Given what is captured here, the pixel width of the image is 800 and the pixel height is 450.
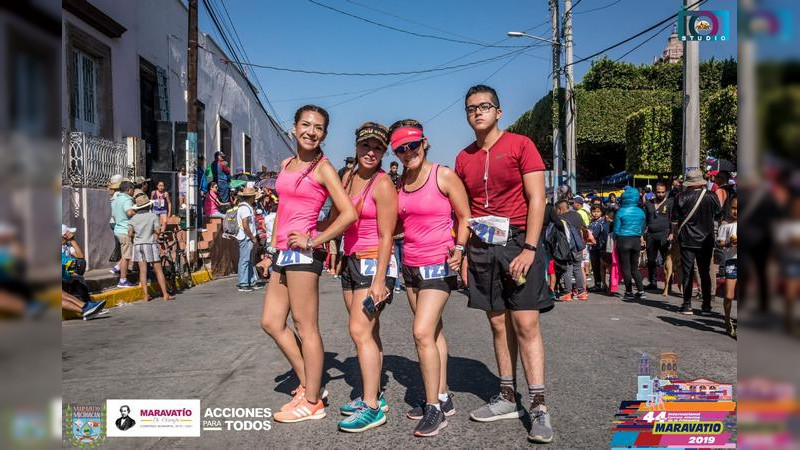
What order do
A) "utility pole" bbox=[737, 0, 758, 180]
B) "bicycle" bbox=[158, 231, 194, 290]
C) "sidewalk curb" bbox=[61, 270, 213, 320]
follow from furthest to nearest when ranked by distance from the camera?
"bicycle" bbox=[158, 231, 194, 290]
"sidewalk curb" bbox=[61, 270, 213, 320]
"utility pole" bbox=[737, 0, 758, 180]

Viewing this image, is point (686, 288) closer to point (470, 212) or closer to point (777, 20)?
point (470, 212)

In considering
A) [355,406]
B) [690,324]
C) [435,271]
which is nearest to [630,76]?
[690,324]

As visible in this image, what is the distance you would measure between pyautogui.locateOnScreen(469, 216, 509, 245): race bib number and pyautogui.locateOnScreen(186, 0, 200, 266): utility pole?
9.55 metres

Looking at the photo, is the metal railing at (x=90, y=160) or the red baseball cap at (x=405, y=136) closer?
the red baseball cap at (x=405, y=136)

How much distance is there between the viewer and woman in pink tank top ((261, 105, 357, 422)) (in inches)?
126

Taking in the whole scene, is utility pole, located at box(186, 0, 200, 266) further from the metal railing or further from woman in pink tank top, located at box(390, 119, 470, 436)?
woman in pink tank top, located at box(390, 119, 470, 436)

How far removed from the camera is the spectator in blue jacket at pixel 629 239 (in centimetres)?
827

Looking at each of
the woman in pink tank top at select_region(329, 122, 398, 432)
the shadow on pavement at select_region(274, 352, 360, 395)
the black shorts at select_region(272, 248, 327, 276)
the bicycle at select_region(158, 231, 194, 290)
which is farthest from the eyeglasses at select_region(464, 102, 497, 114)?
the bicycle at select_region(158, 231, 194, 290)

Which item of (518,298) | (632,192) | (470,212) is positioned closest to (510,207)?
(470,212)

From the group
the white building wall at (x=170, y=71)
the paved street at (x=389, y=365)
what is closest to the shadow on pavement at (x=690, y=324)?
the paved street at (x=389, y=365)

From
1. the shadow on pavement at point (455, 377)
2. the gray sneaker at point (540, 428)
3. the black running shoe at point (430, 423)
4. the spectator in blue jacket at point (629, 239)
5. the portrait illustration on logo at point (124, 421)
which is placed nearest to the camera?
the portrait illustration on logo at point (124, 421)

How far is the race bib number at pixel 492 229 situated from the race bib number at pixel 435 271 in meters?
0.26

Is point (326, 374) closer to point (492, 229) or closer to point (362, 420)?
point (362, 420)

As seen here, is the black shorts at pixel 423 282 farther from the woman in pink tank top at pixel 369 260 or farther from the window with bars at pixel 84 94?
the window with bars at pixel 84 94
